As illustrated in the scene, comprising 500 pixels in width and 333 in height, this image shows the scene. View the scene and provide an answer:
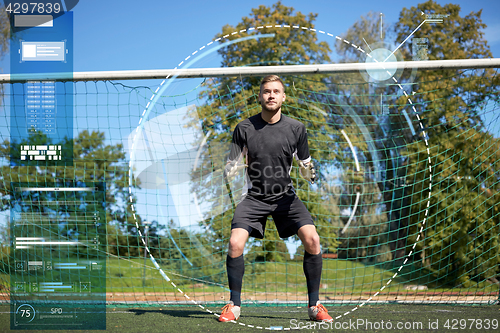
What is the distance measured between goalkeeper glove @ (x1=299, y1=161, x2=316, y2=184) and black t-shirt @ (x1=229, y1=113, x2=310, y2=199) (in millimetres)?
139

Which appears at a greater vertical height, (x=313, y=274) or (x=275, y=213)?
(x=275, y=213)

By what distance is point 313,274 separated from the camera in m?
3.34

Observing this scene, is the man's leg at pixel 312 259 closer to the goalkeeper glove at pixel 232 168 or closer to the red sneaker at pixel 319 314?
the red sneaker at pixel 319 314

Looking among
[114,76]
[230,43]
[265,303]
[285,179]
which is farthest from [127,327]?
[230,43]

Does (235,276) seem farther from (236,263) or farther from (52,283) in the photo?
(52,283)

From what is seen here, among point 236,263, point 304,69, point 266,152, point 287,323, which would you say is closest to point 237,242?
point 236,263

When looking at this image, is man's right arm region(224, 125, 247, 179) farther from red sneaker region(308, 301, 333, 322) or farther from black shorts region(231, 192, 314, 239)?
red sneaker region(308, 301, 333, 322)

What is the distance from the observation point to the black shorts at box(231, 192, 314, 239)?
3.34 metres

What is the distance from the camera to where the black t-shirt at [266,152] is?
336cm

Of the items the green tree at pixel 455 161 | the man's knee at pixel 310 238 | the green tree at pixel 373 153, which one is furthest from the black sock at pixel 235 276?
the green tree at pixel 373 153

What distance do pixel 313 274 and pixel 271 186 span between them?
813 millimetres

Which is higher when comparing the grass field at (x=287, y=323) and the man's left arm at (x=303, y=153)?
the man's left arm at (x=303, y=153)

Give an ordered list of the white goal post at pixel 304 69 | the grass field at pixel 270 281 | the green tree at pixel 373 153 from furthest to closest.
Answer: the green tree at pixel 373 153 < the grass field at pixel 270 281 < the white goal post at pixel 304 69

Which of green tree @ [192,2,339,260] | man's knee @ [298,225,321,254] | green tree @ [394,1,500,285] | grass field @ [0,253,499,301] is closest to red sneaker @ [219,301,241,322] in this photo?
man's knee @ [298,225,321,254]
